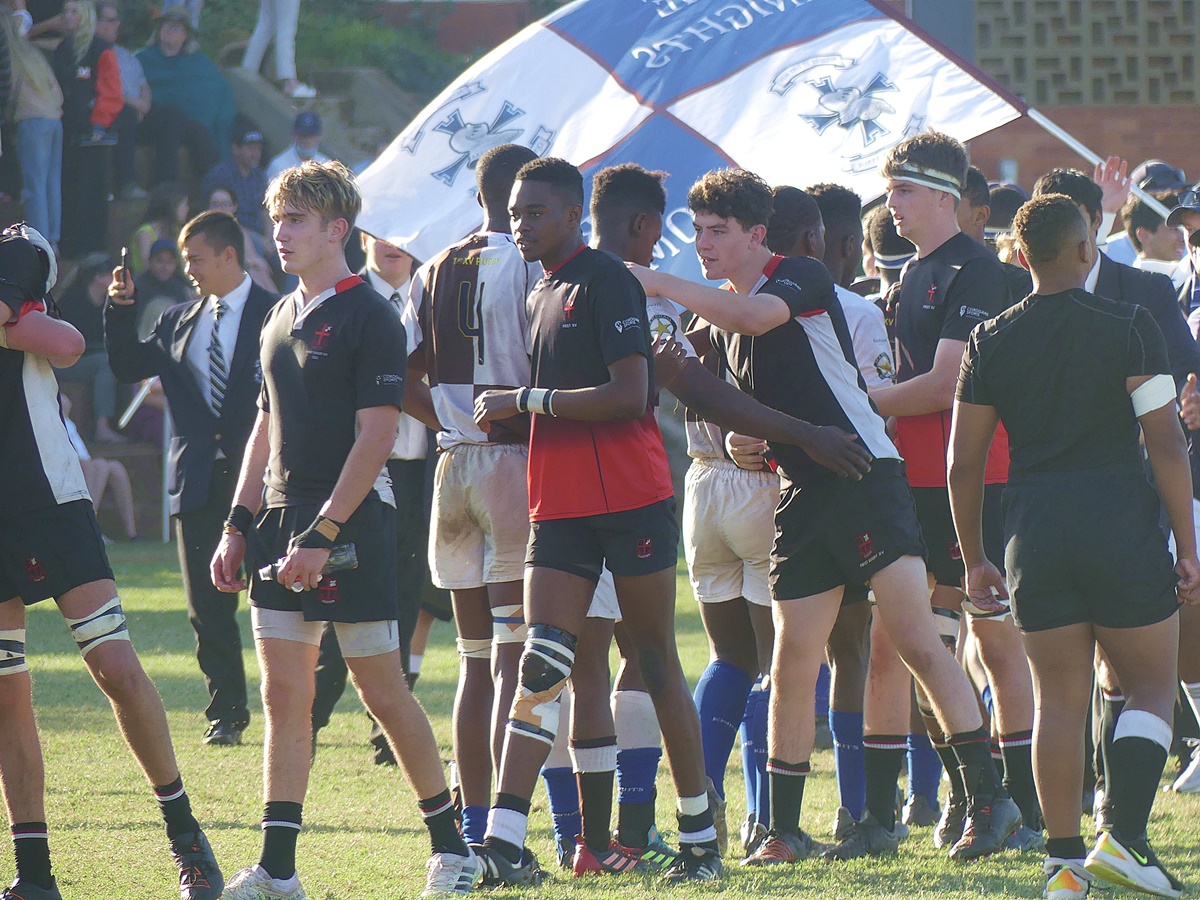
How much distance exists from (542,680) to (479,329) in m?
1.29

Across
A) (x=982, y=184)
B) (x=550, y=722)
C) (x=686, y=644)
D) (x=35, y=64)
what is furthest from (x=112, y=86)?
(x=550, y=722)

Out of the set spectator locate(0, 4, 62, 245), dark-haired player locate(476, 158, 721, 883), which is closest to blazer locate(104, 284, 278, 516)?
dark-haired player locate(476, 158, 721, 883)

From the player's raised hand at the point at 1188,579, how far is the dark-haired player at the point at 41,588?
289cm

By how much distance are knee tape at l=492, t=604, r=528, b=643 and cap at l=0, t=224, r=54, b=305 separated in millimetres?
1743

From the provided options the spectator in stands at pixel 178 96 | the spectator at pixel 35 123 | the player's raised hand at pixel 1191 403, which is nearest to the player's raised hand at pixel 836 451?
the player's raised hand at pixel 1191 403

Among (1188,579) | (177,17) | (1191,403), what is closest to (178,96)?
(177,17)

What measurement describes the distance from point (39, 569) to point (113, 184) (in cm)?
1371

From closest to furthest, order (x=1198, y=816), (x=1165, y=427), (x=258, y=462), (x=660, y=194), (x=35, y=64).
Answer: (x=1165, y=427) < (x=258, y=462) < (x=660, y=194) < (x=1198, y=816) < (x=35, y=64)

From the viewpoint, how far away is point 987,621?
18.4 feet

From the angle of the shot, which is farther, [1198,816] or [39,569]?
[1198,816]

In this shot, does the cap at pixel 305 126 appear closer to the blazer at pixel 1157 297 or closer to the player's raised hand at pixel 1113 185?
the player's raised hand at pixel 1113 185

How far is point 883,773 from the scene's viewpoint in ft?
18.0

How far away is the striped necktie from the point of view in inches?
304

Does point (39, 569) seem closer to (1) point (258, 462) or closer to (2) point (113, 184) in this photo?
(1) point (258, 462)
